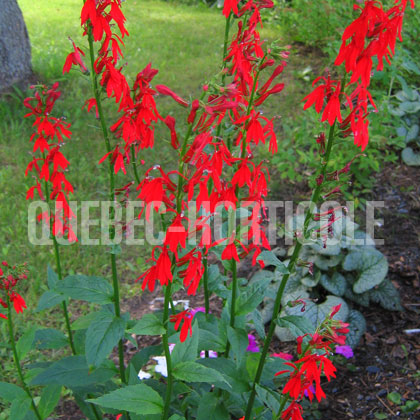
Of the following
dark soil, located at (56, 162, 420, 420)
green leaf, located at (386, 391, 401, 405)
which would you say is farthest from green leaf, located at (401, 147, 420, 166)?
green leaf, located at (386, 391, 401, 405)

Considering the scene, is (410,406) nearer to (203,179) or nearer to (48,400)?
(48,400)

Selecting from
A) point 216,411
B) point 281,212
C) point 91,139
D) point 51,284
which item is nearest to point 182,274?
point 216,411

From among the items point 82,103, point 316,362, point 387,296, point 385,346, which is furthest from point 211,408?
point 82,103

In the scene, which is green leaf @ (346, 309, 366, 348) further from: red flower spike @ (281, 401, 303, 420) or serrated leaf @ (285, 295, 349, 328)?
red flower spike @ (281, 401, 303, 420)

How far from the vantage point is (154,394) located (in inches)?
61.7

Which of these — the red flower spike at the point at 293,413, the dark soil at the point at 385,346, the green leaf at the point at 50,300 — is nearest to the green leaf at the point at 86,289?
the green leaf at the point at 50,300

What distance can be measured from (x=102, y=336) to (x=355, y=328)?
59.4 inches

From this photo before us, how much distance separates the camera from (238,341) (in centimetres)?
179

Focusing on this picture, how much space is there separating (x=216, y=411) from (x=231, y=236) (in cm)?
75

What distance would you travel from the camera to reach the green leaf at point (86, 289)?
1.78 m

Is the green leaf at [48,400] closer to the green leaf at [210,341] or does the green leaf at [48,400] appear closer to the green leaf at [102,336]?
the green leaf at [102,336]

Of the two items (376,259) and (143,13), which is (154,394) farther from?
(143,13)

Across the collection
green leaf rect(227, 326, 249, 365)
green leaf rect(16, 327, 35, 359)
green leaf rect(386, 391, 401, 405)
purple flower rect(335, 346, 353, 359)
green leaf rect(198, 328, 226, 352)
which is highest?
green leaf rect(227, 326, 249, 365)

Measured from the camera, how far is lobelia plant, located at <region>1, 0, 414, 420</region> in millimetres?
1306
